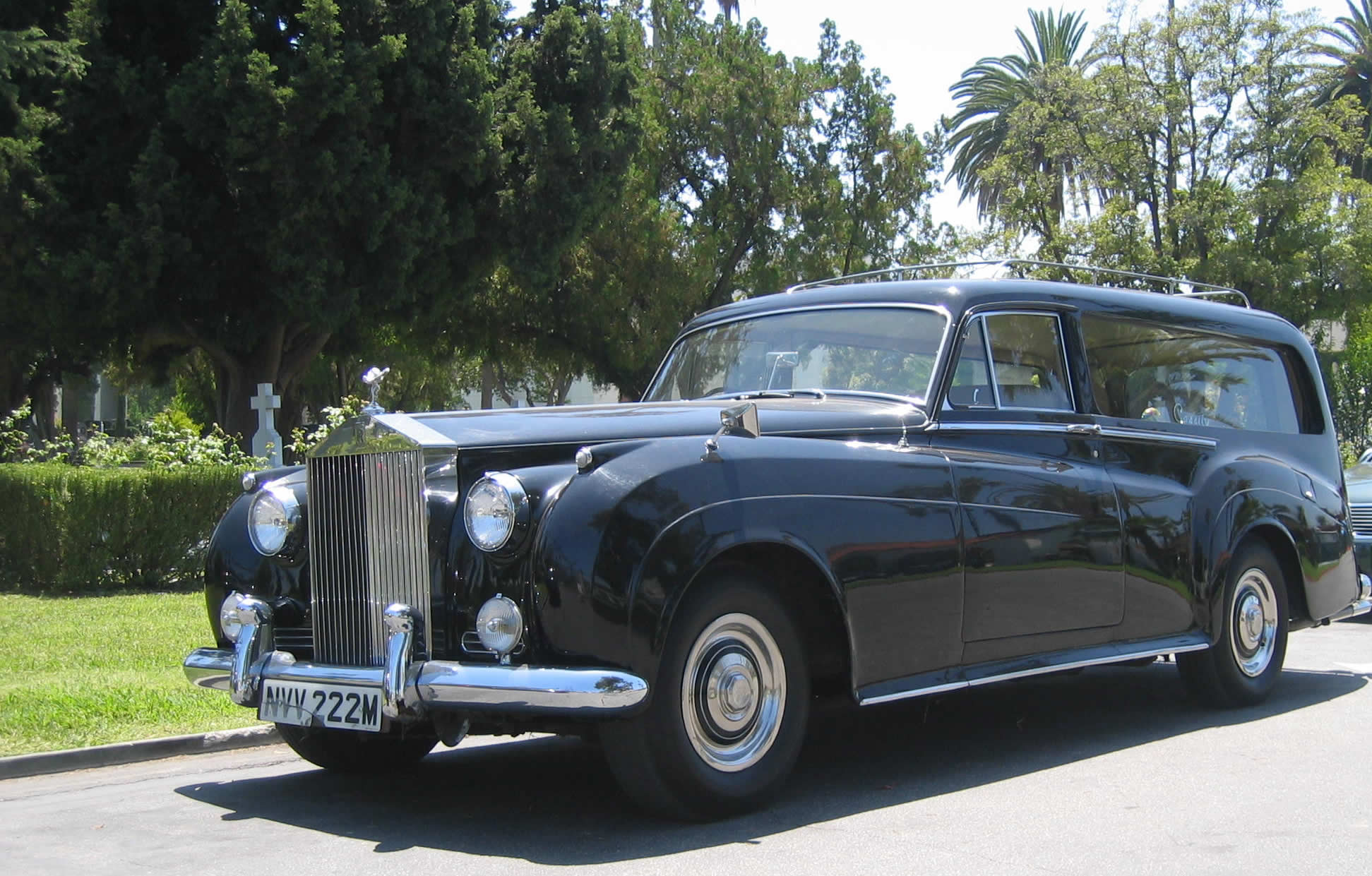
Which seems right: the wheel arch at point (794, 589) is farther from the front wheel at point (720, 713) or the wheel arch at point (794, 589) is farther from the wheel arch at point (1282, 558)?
the wheel arch at point (1282, 558)

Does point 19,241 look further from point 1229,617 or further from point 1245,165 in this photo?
point 1245,165

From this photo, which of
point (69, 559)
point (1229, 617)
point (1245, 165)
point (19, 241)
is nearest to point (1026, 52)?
point (1245, 165)

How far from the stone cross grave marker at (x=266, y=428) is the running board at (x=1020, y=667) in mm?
11232

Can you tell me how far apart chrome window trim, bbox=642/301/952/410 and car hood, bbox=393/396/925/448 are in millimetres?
186

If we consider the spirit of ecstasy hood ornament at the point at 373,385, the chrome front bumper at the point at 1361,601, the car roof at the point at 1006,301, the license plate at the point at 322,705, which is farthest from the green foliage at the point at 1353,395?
the license plate at the point at 322,705

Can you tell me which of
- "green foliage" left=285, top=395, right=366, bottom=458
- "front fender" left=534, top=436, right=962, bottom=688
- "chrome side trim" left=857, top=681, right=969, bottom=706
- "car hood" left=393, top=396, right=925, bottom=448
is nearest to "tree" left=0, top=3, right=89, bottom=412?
"green foliage" left=285, top=395, right=366, bottom=458

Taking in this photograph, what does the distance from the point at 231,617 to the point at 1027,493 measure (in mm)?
3344

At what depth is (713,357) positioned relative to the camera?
6.82 meters

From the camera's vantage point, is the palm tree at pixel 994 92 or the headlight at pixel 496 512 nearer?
the headlight at pixel 496 512

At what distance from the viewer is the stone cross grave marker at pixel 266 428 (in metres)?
15.8

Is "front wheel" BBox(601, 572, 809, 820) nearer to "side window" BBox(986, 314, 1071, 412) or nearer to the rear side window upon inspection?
"side window" BBox(986, 314, 1071, 412)

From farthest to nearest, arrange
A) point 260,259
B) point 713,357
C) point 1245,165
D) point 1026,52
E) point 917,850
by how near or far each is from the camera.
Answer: point 1026,52
point 1245,165
point 260,259
point 713,357
point 917,850

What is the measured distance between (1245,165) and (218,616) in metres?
28.8

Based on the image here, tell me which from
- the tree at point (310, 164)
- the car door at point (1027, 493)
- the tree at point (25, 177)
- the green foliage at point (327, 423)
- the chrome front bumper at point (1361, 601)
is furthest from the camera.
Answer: the tree at point (310, 164)
